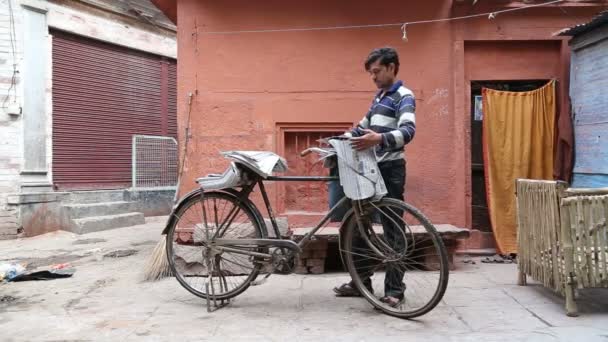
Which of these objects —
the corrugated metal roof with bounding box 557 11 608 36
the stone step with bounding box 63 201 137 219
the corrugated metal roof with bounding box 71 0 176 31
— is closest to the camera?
the corrugated metal roof with bounding box 557 11 608 36

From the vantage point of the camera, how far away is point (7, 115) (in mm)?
8336

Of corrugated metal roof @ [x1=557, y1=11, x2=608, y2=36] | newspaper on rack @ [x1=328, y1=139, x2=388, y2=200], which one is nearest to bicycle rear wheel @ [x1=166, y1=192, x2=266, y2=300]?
newspaper on rack @ [x1=328, y1=139, x2=388, y2=200]

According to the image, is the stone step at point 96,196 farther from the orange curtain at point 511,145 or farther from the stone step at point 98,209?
the orange curtain at point 511,145

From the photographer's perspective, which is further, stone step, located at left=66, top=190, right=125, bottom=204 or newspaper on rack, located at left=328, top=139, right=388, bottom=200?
stone step, located at left=66, top=190, right=125, bottom=204

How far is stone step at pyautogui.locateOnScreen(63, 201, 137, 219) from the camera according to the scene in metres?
8.69

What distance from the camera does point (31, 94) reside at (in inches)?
344

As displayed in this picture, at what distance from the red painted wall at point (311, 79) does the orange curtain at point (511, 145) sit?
1.18 ft

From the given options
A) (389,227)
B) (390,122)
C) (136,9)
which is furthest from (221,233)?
(136,9)

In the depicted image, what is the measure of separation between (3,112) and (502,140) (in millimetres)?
8016

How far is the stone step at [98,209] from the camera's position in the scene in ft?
28.5

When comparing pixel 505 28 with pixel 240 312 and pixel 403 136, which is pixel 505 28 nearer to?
pixel 403 136

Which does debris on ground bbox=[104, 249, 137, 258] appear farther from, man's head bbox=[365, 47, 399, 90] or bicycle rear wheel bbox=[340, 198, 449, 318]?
man's head bbox=[365, 47, 399, 90]

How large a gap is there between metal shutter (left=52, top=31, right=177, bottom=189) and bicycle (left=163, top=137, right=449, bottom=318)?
22.4 ft

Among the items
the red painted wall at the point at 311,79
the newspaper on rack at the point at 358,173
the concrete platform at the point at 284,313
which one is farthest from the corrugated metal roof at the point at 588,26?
the newspaper on rack at the point at 358,173
